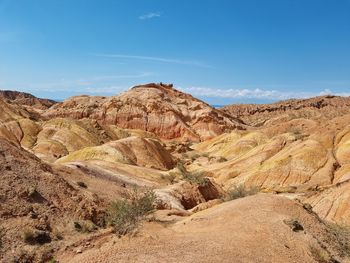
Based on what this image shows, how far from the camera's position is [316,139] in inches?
1981

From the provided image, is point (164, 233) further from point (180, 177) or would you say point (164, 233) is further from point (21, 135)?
point (21, 135)

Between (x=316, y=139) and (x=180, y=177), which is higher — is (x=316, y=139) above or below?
above

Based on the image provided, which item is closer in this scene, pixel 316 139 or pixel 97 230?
pixel 97 230

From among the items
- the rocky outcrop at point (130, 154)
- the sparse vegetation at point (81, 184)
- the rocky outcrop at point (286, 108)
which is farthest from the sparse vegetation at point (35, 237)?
the rocky outcrop at point (286, 108)

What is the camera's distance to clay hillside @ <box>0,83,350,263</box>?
46.2ft

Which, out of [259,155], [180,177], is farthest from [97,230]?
[259,155]

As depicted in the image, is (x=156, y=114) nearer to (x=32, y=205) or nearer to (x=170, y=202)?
(x=170, y=202)

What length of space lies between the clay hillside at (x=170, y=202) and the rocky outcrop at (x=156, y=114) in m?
30.3

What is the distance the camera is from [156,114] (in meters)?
105

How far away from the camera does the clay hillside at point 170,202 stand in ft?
46.2

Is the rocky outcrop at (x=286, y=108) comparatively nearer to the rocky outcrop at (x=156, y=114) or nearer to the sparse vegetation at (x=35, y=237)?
the rocky outcrop at (x=156, y=114)

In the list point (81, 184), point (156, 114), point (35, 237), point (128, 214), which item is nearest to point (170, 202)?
point (81, 184)

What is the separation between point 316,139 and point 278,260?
39.0 metres

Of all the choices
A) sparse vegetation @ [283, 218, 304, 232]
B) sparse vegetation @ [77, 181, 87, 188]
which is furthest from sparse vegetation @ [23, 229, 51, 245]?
sparse vegetation @ [77, 181, 87, 188]
